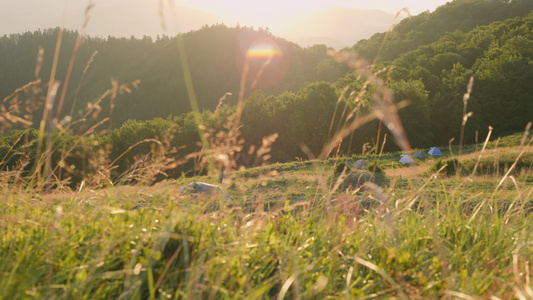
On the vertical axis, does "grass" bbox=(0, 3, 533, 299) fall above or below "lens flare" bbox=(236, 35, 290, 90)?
below

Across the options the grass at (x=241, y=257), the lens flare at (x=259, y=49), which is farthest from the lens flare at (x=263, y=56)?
the grass at (x=241, y=257)

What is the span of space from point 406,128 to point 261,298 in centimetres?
4202

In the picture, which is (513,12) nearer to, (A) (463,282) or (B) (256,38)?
(B) (256,38)

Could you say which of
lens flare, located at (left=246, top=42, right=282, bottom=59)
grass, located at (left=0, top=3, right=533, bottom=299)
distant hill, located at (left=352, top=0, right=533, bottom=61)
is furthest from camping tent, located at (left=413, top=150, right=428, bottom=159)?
lens flare, located at (left=246, top=42, right=282, bottom=59)

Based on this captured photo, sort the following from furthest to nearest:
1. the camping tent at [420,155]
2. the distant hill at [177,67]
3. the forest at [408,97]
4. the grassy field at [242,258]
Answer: the distant hill at [177,67] < the forest at [408,97] < the camping tent at [420,155] < the grassy field at [242,258]

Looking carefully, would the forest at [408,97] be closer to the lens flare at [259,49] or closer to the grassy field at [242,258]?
the grassy field at [242,258]

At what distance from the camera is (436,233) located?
101 inches

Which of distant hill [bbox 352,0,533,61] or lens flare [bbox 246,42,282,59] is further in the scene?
lens flare [bbox 246,42,282,59]

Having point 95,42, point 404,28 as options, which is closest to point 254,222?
point 404,28

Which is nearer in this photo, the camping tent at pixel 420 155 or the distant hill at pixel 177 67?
the camping tent at pixel 420 155

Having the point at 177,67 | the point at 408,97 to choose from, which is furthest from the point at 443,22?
the point at 177,67

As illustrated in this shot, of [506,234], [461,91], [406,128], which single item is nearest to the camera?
[506,234]

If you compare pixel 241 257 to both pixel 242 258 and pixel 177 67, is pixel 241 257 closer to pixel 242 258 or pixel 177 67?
pixel 242 258

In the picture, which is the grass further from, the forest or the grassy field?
the forest
